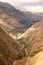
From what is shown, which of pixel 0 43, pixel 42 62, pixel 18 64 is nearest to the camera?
pixel 42 62

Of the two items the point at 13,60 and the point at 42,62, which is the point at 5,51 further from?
the point at 42,62

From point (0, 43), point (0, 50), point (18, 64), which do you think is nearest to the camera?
Answer: point (18, 64)

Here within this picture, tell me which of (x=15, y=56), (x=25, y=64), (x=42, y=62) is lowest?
(x=15, y=56)

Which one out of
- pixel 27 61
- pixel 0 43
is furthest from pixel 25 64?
pixel 0 43

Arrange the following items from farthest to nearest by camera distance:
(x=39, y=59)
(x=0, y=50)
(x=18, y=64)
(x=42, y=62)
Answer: (x=0, y=50) → (x=18, y=64) → (x=39, y=59) → (x=42, y=62)

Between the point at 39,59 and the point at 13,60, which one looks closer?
the point at 39,59

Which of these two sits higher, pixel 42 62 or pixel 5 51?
pixel 42 62

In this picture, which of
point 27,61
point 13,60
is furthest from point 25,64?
point 13,60

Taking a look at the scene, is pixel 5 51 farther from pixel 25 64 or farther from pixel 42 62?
pixel 42 62

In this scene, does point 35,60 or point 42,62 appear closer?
point 42,62
